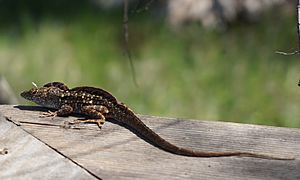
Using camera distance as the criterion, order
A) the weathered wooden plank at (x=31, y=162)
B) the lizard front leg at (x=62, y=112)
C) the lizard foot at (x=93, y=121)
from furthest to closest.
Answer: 1. the lizard front leg at (x=62, y=112)
2. the lizard foot at (x=93, y=121)
3. the weathered wooden plank at (x=31, y=162)

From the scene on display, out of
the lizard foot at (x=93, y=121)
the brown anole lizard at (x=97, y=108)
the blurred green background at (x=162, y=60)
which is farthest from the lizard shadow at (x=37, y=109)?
the blurred green background at (x=162, y=60)

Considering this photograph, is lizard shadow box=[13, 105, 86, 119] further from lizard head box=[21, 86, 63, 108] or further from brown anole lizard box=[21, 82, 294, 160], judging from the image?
lizard head box=[21, 86, 63, 108]

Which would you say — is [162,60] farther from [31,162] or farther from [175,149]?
[31,162]

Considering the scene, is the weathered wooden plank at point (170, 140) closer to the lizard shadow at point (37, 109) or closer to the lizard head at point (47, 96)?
the lizard shadow at point (37, 109)

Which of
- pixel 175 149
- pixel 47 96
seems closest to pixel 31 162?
pixel 175 149

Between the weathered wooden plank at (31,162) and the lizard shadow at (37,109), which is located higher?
the weathered wooden plank at (31,162)

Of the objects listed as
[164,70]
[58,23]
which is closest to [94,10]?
[58,23]
